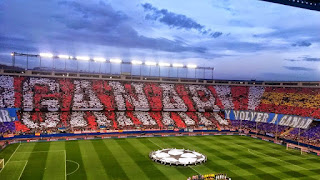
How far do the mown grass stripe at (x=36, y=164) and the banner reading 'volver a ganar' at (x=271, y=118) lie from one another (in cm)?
4435

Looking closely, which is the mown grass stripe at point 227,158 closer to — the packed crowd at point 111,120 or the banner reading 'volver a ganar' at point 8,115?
the packed crowd at point 111,120

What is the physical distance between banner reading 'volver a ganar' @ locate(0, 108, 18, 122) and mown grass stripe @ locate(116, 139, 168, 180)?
72.5 ft

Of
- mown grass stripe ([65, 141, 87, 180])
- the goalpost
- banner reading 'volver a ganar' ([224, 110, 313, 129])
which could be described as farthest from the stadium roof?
banner reading 'volver a ganar' ([224, 110, 313, 129])

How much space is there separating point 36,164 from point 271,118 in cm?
4879

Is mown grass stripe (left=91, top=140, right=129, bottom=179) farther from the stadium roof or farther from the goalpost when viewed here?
the goalpost

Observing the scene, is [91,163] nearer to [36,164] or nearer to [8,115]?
[36,164]

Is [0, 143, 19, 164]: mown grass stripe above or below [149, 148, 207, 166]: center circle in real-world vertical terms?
below

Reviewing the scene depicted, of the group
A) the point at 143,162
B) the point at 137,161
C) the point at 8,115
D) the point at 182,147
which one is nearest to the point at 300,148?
the point at 182,147

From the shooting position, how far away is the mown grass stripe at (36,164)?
29.3 m

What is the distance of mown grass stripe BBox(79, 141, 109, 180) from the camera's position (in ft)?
98.1

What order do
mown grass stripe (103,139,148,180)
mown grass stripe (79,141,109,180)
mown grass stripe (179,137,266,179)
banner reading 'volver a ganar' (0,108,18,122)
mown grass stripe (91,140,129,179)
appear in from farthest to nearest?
banner reading 'volver a ganar' (0,108,18,122) < mown grass stripe (179,137,266,179) < mown grass stripe (103,139,148,180) < mown grass stripe (91,140,129,179) < mown grass stripe (79,141,109,180)

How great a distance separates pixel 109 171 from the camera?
103 ft

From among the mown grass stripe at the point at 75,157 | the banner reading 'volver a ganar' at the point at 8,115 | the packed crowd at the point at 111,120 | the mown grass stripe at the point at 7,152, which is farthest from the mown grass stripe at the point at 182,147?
the banner reading 'volver a ganar' at the point at 8,115

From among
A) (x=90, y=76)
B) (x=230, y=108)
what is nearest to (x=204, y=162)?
(x=230, y=108)
